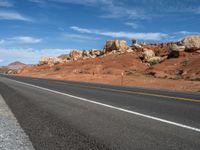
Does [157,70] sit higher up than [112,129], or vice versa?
[157,70]

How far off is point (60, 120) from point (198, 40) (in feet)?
163

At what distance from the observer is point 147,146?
504cm

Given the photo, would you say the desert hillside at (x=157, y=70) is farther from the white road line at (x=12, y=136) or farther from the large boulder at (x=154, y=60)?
the white road line at (x=12, y=136)

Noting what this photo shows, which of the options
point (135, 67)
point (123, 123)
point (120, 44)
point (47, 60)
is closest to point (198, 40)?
point (135, 67)

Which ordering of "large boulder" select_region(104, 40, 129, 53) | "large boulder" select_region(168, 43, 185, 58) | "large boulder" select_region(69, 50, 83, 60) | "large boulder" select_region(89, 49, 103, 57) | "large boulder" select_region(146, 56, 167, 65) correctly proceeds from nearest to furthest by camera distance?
"large boulder" select_region(168, 43, 185, 58) → "large boulder" select_region(146, 56, 167, 65) → "large boulder" select_region(104, 40, 129, 53) → "large boulder" select_region(89, 49, 103, 57) → "large boulder" select_region(69, 50, 83, 60)

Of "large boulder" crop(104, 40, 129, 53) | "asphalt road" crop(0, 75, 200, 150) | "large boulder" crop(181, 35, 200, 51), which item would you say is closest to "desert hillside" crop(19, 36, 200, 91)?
"large boulder" crop(181, 35, 200, 51)

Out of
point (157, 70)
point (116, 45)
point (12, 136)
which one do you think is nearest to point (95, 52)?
point (116, 45)

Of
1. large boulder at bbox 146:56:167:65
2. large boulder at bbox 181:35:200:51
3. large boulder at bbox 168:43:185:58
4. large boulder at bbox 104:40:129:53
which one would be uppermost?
large boulder at bbox 104:40:129:53

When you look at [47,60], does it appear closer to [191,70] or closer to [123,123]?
[191,70]

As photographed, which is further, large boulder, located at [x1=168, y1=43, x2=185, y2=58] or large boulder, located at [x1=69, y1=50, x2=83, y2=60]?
large boulder, located at [x1=69, y1=50, x2=83, y2=60]

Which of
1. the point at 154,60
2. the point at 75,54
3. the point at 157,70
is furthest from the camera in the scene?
the point at 75,54

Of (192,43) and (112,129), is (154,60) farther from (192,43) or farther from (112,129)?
(112,129)

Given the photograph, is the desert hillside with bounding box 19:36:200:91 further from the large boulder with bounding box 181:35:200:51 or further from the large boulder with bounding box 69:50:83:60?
the large boulder with bounding box 69:50:83:60

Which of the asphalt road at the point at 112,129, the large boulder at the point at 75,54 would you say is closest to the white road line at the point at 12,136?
the asphalt road at the point at 112,129
